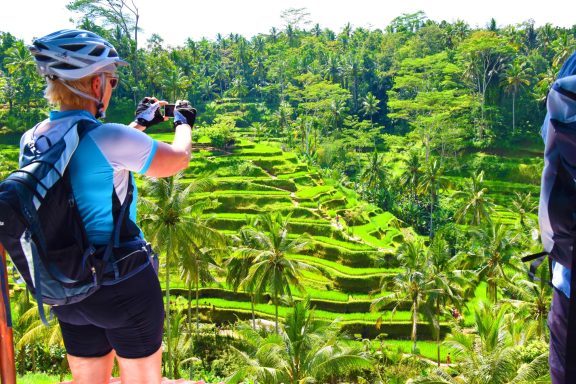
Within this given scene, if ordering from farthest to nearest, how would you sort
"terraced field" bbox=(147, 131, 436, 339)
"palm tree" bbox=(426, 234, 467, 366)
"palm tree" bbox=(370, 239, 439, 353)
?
"terraced field" bbox=(147, 131, 436, 339)
"palm tree" bbox=(370, 239, 439, 353)
"palm tree" bbox=(426, 234, 467, 366)

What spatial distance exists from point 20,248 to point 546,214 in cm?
170

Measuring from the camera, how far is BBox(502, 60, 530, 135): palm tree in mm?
43625

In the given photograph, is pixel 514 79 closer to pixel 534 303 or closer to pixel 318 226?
pixel 318 226

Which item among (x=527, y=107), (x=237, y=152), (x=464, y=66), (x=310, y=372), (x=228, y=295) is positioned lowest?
(x=228, y=295)

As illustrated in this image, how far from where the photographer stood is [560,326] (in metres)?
1.61

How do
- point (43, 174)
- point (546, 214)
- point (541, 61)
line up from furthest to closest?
1. point (541, 61)
2. point (43, 174)
3. point (546, 214)

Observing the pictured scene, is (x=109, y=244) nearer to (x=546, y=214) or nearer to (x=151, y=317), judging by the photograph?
(x=151, y=317)

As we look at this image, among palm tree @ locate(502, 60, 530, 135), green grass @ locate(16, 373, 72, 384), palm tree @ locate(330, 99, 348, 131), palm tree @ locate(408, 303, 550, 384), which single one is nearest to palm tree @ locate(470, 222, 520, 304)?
palm tree @ locate(408, 303, 550, 384)

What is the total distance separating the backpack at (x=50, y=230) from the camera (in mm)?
1655

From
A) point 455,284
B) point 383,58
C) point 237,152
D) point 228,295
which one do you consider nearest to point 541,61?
point 383,58

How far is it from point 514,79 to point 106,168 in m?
47.3

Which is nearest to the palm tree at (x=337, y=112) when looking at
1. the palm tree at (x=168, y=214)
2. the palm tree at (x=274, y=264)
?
the palm tree at (x=274, y=264)

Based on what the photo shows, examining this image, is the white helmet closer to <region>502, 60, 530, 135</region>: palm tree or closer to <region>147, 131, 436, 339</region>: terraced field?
<region>147, 131, 436, 339</region>: terraced field

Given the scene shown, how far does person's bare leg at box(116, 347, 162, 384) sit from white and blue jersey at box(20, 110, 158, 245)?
53cm
